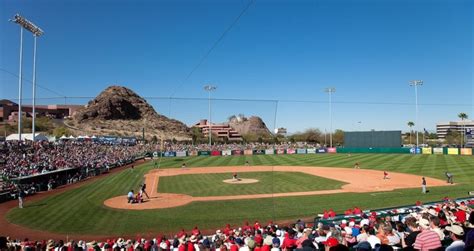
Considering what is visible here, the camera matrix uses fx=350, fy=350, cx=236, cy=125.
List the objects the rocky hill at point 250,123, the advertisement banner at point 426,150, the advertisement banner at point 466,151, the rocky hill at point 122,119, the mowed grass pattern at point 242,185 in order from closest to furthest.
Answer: the rocky hill at point 250,123, the mowed grass pattern at point 242,185, the rocky hill at point 122,119, the advertisement banner at point 466,151, the advertisement banner at point 426,150

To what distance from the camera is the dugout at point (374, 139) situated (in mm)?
71500

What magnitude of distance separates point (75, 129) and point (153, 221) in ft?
234

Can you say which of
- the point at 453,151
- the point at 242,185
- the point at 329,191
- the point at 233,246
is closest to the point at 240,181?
the point at 242,185

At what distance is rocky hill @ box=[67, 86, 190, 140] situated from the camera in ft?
98.7

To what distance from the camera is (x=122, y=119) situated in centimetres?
4925

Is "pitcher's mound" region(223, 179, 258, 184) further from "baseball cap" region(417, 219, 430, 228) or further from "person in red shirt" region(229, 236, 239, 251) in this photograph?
"baseball cap" region(417, 219, 430, 228)

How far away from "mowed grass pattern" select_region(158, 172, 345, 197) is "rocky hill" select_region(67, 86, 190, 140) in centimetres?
484

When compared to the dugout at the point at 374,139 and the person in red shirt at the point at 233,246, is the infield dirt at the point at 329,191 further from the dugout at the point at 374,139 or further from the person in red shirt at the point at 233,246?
the dugout at the point at 374,139

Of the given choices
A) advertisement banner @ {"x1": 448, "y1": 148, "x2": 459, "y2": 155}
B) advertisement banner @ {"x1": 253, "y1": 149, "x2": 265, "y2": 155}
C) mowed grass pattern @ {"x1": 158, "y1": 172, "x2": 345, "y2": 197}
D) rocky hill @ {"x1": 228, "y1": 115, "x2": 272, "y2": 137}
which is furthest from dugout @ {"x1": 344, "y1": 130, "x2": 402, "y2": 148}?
rocky hill @ {"x1": 228, "y1": 115, "x2": 272, "y2": 137}

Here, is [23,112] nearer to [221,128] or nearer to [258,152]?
[258,152]

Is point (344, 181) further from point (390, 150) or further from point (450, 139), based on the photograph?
point (450, 139)

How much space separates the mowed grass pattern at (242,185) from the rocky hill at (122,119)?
4.84m

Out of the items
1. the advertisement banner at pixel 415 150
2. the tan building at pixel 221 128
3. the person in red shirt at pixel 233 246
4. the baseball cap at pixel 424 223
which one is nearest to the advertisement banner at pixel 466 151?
the advertisement banner at pixel 415 150

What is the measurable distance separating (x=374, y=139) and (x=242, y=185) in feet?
169
